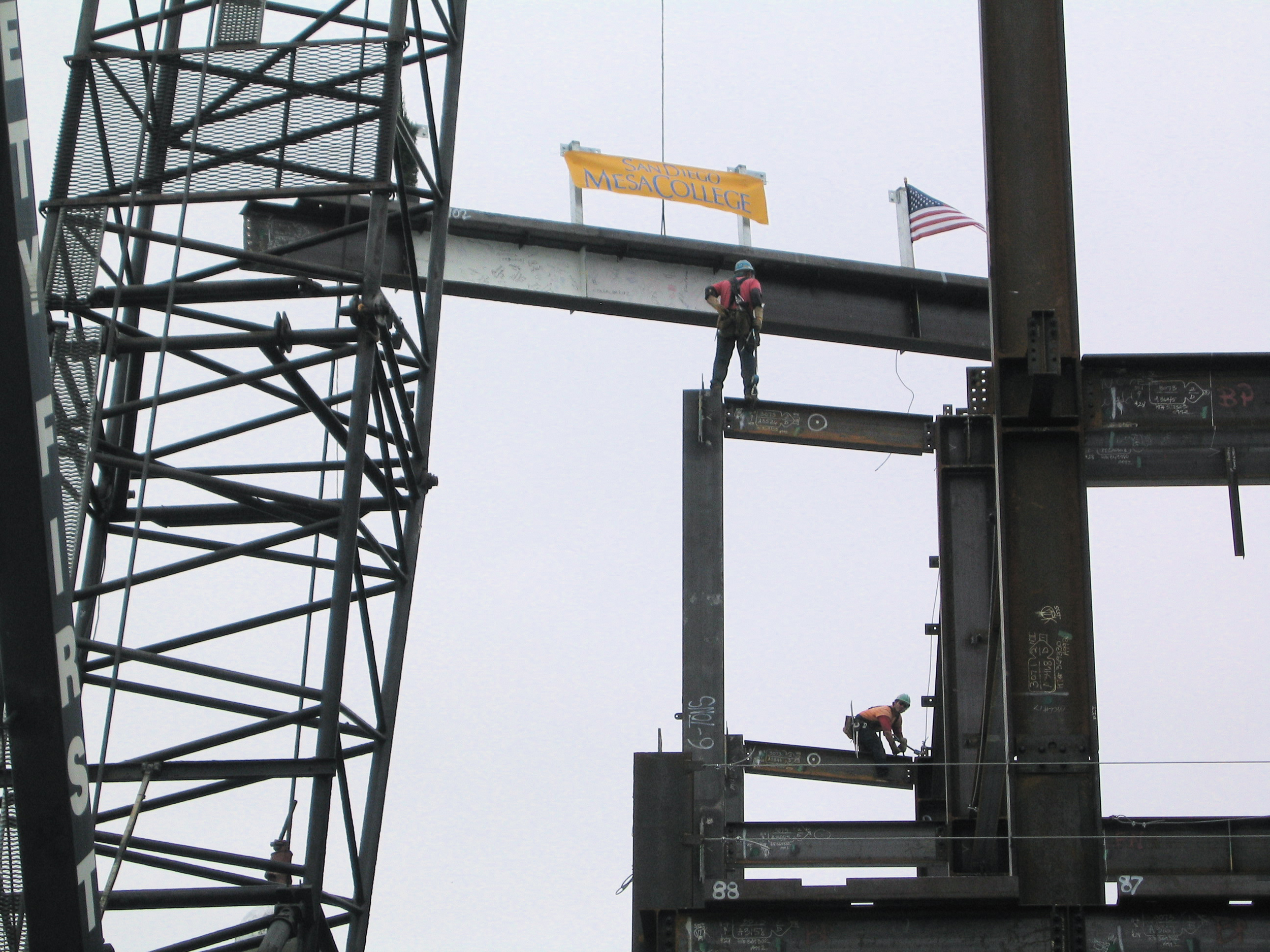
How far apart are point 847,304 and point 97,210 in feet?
37.1

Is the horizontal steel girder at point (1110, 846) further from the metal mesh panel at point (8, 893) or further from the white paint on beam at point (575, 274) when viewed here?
the white paint on beam at point (575, 274)

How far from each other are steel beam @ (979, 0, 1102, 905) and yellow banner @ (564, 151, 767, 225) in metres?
12.1

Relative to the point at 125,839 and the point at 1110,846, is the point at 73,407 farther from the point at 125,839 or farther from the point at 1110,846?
the point at 1110,846

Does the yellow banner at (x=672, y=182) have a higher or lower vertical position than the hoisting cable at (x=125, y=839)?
higher

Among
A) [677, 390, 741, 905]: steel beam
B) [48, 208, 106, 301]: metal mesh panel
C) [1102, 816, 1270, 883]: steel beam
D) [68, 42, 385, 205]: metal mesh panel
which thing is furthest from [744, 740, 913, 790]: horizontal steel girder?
[48, 208, 106, 301]: metal mesh panel

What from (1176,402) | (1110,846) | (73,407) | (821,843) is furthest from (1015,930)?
(73,407)

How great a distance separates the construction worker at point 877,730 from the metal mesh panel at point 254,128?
9247 mm

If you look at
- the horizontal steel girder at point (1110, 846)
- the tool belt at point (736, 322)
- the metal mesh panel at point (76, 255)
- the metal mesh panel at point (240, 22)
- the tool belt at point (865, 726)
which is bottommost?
the horizontal steel girder at point (1110, 846)

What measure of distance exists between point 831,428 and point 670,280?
5964mm

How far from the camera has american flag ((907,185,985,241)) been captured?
22.5 metres

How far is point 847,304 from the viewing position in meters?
21.2

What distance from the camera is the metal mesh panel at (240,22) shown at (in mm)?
13227

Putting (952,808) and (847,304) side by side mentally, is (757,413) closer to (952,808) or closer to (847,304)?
(952,808)

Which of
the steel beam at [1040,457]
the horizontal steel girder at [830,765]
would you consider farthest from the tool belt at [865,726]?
the steel beam at [1040,457]
